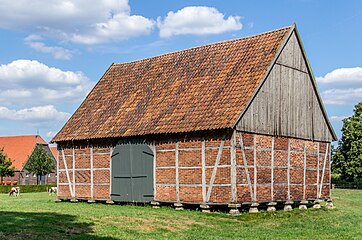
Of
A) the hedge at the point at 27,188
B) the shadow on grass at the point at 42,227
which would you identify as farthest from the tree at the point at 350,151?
the shadow on grass at the point at 42,227

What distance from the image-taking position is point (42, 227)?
17.9 meters

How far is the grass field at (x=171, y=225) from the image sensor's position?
58.4 ft

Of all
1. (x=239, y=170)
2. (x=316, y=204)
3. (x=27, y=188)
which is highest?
(x=239, y=170)

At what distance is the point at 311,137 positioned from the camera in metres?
31.1

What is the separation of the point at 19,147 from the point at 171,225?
72.7 m

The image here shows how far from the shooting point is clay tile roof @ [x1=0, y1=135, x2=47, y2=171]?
86.8 meters

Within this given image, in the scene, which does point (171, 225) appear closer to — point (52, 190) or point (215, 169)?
point (215, 169)

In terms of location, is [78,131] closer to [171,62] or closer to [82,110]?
[82,110]

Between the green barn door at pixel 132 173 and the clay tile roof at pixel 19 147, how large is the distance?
59.0 metres

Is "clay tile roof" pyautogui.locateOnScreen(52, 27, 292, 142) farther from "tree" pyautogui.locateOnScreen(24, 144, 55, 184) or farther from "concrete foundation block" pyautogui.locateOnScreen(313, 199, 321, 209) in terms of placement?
"tree" pyautogui.locateOnScreen(24, 144, 55, 184)

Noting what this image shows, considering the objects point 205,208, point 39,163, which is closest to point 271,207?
point 205,208

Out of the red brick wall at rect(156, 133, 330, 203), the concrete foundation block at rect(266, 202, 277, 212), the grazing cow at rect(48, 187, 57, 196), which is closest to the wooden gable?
the red brick wall at rect(156, 133, 330, 203)

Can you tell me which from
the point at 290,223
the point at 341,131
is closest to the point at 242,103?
the point at 290,223

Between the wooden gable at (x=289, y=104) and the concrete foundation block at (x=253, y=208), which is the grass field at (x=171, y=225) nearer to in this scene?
the concrete foundation block at (x=253, y=208)
